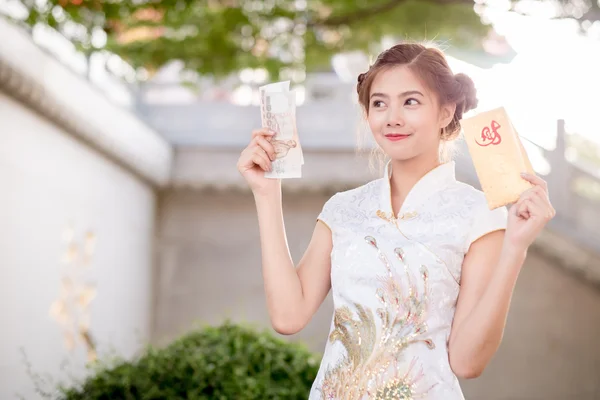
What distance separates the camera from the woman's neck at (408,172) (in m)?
1.75

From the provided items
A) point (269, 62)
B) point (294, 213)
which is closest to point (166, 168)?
point (294, 213)

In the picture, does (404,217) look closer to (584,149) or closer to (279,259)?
(279,259)

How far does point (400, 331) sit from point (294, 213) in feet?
22.0

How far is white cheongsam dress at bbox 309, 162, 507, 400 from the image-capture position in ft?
5.22

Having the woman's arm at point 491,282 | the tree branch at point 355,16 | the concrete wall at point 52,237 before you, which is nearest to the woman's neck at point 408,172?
the woman's arm at point 491,282

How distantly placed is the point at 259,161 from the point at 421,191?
35 cm

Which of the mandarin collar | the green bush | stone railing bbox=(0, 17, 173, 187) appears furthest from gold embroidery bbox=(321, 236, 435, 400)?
stone railing bbox=(0, 17, 173, 187)

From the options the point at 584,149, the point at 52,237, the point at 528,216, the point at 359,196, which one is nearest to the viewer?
the point at 528,216

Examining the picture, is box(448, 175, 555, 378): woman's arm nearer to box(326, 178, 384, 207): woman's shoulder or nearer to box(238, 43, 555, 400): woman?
box(238, 43, 555, 400): woman

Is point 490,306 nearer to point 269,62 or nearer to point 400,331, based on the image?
point 400,331

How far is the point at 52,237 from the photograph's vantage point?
18.9 feet

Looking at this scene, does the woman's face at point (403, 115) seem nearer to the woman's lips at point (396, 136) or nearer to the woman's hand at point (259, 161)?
the woman's lips at point (396, 136)

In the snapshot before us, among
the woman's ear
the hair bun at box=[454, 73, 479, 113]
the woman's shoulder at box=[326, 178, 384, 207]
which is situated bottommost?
the woman's shoulder at box=[326, 178, 384, 207]

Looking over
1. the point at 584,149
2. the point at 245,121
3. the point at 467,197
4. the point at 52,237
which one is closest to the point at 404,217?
the point at 467,197
